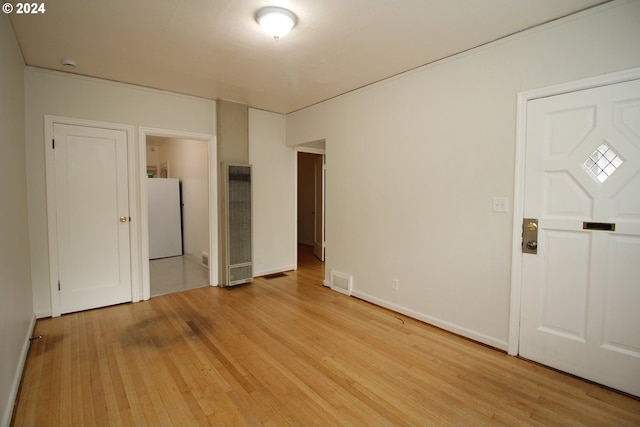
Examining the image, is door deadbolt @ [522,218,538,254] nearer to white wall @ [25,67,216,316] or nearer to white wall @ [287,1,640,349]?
white wall @ [287,1,640,349]

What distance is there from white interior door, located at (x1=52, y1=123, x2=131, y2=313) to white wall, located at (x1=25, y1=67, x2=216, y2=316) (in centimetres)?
13

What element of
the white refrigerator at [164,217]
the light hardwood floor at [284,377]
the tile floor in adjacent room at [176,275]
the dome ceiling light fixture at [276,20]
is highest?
the dome ceiling light fixture at [276,20]

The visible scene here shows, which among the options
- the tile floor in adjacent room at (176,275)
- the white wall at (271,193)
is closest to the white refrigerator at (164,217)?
the tile floor in adjacent room at (176,275)

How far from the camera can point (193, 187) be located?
6094 mm

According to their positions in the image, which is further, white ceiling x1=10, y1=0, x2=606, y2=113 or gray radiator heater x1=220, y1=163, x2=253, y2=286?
gray radiator heater x1=220, y1=163, x2=253, y2=286

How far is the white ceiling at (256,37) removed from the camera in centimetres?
216

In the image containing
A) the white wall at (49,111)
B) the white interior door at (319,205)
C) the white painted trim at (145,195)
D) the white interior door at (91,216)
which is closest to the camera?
the white wall at (49,111)

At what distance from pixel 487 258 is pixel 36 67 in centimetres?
488

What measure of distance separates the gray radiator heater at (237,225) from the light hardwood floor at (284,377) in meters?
1.08

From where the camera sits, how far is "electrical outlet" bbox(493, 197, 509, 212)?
260 cm

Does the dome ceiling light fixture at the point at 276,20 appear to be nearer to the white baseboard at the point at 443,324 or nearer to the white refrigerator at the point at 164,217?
the white baseboard at the point at 443,324

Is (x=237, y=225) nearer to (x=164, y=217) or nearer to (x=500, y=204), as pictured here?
(x=164, y=217)

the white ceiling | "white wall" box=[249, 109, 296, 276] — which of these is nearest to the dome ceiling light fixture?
the white ceiling

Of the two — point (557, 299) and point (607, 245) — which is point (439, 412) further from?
point (607, 245)
